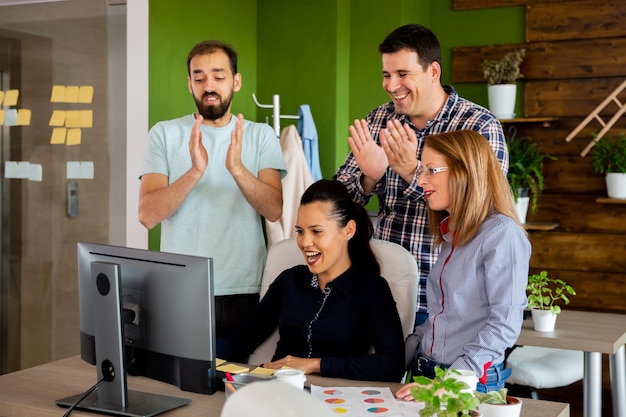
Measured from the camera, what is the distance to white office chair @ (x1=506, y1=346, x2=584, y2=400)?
3359 mm

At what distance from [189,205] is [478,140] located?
3.61 feet

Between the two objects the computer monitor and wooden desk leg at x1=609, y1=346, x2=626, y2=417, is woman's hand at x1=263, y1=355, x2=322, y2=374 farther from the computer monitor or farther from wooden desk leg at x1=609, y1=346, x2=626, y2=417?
wooden desk leg at x1=609, y1=346, x2=626, y2=417

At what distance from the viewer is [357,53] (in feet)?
15.5

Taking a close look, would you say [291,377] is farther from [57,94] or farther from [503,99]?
[503,99]

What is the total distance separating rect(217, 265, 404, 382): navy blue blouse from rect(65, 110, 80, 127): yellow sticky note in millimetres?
1888

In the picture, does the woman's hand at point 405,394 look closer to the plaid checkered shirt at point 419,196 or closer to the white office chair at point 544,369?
the plaid checkered shirt at point 419,196

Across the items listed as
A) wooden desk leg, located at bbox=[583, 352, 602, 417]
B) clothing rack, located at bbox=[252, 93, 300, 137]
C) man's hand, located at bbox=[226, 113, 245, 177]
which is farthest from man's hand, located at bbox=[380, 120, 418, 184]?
Result: clothing rack, located at bbox=[252, 93, 300, 137]

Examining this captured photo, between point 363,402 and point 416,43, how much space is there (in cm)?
121

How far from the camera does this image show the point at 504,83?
471 centimetres

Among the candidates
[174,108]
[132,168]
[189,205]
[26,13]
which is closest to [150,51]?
[174,108]

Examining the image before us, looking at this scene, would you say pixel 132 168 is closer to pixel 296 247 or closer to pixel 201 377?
pixel 296 247

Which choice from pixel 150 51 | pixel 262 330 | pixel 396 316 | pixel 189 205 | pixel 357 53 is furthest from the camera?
pixel 357 53

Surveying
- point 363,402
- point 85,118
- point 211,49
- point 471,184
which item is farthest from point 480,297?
point 85,118

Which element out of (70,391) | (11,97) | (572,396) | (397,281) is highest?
(11,97)
